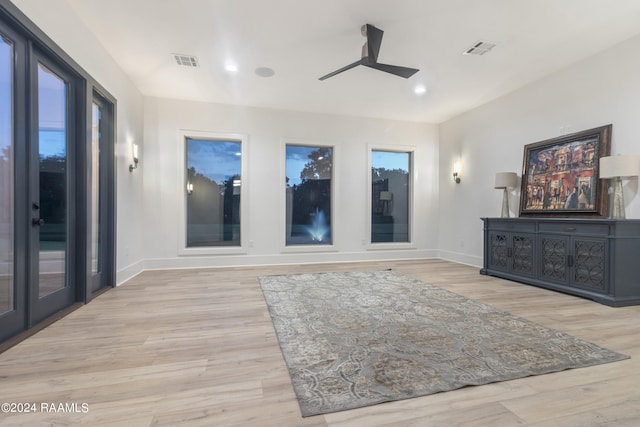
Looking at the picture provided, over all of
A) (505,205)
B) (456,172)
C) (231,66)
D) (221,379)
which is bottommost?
(221,379)

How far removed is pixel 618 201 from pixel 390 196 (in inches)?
141

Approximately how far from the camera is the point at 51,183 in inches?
108

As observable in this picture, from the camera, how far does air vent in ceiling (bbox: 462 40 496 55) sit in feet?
11.2

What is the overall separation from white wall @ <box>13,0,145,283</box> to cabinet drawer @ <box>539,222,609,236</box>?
5.66m

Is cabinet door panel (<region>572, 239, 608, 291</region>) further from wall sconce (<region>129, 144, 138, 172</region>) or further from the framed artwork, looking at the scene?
wall sconce (<region>129, 144, 138, 172</region>)

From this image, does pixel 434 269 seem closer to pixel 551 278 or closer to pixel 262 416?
pixel 551 278

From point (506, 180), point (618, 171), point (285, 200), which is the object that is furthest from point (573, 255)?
point (285, 200)

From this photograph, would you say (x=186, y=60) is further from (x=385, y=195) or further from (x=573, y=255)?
(x=573, y=255)

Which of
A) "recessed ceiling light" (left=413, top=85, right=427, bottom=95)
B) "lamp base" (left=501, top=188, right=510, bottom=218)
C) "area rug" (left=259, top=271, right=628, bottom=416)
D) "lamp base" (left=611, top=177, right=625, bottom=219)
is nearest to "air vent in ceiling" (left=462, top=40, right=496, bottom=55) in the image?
"recessed ceiling light" (left=413, top=85, right=427, bottom=95)

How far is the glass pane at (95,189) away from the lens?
3.40 metres

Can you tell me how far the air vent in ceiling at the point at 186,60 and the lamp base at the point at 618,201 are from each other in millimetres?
5216

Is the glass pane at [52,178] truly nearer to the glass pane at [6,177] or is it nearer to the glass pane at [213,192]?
the glass pane at [6,177]

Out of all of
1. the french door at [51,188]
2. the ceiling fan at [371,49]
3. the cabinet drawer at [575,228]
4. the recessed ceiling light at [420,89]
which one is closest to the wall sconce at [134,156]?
the french door at [51,188]

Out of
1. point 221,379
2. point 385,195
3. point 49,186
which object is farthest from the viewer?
point 385,195
